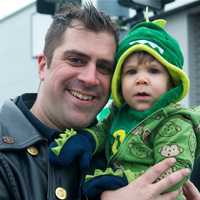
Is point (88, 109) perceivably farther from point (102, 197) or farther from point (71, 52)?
point (102, 197)

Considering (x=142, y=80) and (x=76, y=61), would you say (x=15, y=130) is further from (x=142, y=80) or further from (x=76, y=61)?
(x=142, y=80)

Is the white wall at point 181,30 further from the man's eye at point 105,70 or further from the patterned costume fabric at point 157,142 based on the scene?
the patterned costume fabric at point 157,142

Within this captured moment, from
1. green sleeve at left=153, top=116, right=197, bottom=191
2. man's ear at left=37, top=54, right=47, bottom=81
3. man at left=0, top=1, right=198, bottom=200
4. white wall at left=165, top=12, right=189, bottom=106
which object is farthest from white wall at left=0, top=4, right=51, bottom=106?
green sleeve at left=153, top=116, right=197, bottom=191

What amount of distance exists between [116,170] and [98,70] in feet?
1.96

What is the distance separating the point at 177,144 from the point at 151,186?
25 centimetres

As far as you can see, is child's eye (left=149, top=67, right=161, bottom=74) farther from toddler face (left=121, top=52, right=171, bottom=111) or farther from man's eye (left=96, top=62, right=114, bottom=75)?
man's eye (left=96, top=62, right=114, bottom=75)

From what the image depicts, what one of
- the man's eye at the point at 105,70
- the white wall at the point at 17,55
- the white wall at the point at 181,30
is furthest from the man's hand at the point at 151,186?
the white wall at the point at 17,55

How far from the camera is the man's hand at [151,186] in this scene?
2.23 metres

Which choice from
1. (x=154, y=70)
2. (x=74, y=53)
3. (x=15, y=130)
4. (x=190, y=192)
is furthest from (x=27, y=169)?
(x=190, y=192)

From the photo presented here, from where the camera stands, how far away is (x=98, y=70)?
2689mm

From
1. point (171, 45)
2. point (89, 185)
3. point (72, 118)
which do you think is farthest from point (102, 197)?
point (171, 45)

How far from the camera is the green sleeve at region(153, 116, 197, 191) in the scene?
2.33m

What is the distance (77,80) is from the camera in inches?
104

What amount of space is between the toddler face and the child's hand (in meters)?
0.33
